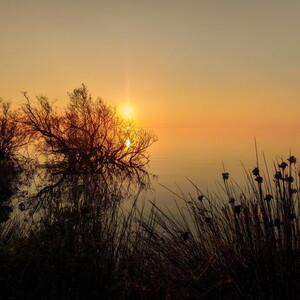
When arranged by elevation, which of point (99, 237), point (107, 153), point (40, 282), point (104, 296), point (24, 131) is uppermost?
point (24, 131)

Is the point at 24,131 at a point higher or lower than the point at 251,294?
higher

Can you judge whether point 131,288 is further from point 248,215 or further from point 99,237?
point 248,215

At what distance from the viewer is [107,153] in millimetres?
27219

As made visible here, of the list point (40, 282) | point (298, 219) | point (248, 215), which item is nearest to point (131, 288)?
point (40, 282)

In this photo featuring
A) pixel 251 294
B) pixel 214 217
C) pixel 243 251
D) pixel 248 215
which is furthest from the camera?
pixel 214 217

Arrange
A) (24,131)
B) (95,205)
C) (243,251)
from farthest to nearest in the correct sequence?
(24,131) → (95,205) → (243,251)

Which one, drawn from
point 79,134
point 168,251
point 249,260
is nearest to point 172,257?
point 168,251

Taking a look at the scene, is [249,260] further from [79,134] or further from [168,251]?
[79,134]

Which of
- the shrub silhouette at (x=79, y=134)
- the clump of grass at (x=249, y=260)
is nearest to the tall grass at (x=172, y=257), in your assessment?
the clump of grass at (x=249, y=260)

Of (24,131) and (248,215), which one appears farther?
(24,131)

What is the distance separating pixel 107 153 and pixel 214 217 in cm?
2368

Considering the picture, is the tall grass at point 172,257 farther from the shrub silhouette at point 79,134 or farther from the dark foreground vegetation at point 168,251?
the shrub silhouette at point 79,134

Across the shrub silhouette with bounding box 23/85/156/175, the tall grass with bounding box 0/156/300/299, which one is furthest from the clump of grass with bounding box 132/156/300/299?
the shrub silhouette with bounding box 23/85/156/175

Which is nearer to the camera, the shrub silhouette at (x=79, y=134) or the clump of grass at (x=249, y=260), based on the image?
the clump of grass at (x=249, y=260)
